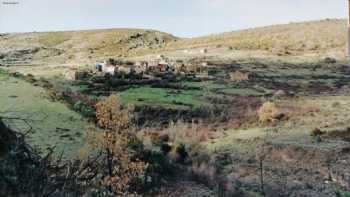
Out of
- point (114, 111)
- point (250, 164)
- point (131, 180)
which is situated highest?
point (114, 111)

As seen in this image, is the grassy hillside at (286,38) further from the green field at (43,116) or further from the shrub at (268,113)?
the green field at (43,116)

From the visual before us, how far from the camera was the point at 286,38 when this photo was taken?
371ft

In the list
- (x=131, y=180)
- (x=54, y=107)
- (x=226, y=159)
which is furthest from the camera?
(x=226, y=159)

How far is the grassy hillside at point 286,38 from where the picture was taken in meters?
102

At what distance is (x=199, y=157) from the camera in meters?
33.0

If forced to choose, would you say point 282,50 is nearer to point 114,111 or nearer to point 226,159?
point 226,159

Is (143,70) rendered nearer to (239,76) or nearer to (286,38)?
(239,76)

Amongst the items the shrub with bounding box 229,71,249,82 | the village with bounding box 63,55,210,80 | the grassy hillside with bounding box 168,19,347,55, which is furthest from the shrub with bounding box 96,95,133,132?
Answer: the grassy hillside with bounding box 168,19,347,55

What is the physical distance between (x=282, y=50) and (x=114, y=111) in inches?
2991

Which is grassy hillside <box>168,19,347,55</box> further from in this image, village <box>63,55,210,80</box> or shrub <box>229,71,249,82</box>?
shrub <box>229,71,249,82</box>

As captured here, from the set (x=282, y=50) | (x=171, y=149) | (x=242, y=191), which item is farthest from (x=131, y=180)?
(x=282, y=50)

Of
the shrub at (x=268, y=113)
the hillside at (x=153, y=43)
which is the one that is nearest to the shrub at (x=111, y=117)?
the shrub at (x=268, y=113)

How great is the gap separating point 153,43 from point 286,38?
2474 cm

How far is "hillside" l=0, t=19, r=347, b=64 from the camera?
3883 inches
